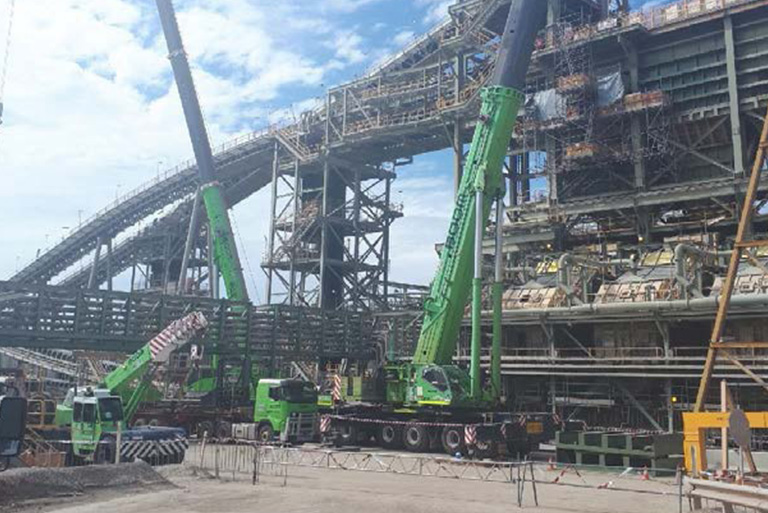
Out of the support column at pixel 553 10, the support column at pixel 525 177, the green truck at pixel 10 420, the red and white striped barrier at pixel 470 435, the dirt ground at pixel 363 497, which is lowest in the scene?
the dirt ground at pixel 363 497

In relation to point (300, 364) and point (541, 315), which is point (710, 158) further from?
point (300, 364)

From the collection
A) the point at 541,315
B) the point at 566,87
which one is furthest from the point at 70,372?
the point at 566,87

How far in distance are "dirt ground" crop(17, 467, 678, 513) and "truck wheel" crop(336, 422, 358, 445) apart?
30.6 feet

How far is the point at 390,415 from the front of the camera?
1217 inches

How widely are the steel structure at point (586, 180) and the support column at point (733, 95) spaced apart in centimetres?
11

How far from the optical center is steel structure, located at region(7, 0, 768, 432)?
3647cm

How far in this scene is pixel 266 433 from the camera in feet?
104

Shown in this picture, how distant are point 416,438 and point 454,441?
2.07 metres

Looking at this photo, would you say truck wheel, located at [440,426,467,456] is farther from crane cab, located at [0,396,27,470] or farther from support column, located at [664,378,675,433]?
crane cab, located at [0,396,27,470]

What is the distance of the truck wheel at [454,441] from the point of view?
27.5m

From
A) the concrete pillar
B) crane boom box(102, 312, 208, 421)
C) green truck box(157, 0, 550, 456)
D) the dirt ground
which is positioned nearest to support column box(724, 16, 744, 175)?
the concrete pillar

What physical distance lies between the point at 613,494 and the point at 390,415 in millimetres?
13300

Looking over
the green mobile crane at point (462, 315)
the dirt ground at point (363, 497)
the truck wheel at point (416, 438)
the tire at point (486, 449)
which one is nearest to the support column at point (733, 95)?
the green mobile crane at point (462, 315)

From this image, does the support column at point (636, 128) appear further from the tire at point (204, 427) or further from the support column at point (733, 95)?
the tire at point (204, 427)
